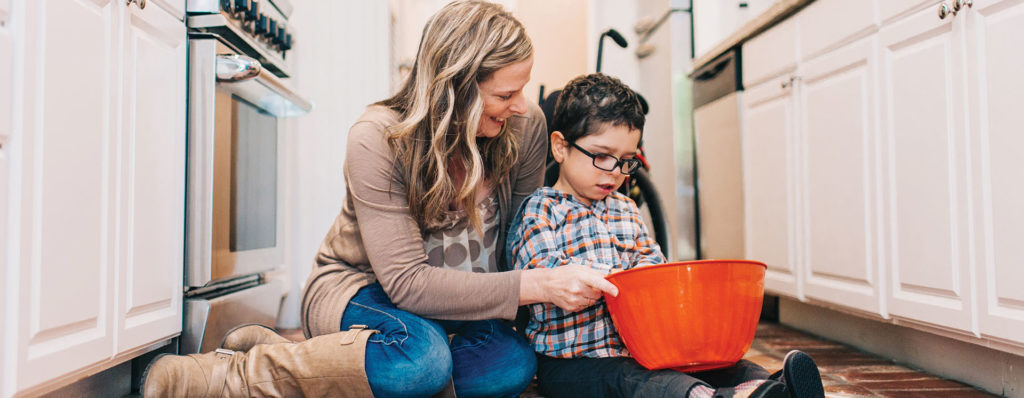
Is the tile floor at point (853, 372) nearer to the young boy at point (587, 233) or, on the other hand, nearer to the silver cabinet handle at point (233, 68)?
the young boy at point (587, 233)

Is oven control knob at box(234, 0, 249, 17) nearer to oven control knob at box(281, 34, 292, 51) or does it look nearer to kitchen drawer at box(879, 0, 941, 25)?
oven control knob at box(281, 34, 292, 51)

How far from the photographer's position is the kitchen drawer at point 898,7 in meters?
1.54

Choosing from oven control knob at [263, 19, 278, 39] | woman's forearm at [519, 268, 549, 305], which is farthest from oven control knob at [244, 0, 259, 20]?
woman's forearm at [519, 268, 549, 305]

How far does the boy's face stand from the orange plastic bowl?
29 centimetres

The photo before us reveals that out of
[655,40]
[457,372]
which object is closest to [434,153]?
[457,372]

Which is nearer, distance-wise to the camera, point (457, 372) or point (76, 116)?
point (76, 116)

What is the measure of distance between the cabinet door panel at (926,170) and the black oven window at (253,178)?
1682mm

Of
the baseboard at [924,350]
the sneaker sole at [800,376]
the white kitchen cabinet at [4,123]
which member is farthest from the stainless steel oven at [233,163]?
the baseboard at [924,350]

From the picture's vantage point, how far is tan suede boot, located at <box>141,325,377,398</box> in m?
1.14

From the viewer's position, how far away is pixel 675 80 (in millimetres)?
3230

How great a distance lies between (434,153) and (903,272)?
4.00ft

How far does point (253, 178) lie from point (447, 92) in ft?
3.07

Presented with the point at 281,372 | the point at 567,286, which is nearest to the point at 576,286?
the point at 567,286

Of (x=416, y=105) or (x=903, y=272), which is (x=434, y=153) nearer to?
(x=416, y=105)
